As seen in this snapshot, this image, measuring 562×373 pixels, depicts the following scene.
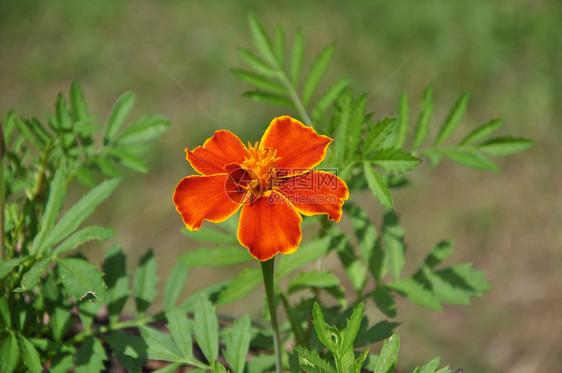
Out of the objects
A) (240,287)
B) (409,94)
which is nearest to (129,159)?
(240,287)

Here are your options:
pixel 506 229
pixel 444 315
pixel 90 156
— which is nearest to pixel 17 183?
pixel 90 156

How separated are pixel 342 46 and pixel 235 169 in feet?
7.54

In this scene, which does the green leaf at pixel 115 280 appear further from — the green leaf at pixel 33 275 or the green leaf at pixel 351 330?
the green leaf at pixel 351 330

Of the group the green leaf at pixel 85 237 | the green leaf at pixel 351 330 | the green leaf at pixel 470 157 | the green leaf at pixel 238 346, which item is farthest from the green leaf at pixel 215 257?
A: the green leaf at pixel 470 157

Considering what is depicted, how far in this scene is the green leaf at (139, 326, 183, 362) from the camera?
3.48ft

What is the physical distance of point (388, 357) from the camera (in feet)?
2.97

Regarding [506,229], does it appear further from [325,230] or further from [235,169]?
[235,169]

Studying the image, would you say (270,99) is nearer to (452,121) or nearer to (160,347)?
(452,121)

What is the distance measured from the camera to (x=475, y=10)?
10.1ft

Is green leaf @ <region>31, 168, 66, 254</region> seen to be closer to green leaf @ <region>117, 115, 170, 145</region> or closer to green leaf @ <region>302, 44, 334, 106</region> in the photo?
green leaf @ <region>117, 115, 170, 145</region>

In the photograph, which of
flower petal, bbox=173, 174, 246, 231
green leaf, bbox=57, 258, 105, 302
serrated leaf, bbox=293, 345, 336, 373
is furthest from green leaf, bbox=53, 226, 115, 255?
serrated leaf, bbox=293, 345, 336, 373

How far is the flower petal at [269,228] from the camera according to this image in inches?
33.0

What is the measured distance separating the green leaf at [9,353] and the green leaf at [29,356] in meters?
0.01

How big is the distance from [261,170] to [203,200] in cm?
10
